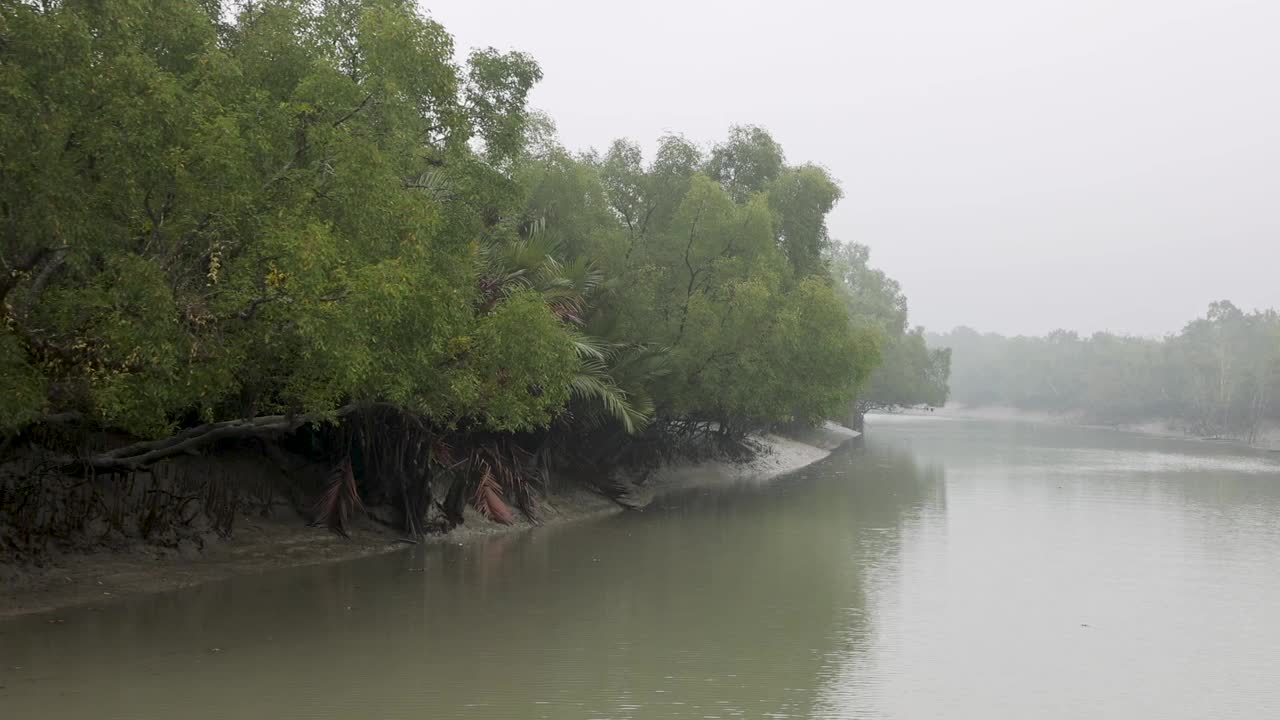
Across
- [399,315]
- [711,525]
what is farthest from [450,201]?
[711,525]

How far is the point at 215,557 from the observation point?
17469mm

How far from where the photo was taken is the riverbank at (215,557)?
14.6 m

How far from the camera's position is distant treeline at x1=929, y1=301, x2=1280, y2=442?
77000 mm

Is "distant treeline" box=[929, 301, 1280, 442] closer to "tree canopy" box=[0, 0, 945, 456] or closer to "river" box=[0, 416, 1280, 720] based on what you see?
"river" box=[0, 416, 1280, 720]

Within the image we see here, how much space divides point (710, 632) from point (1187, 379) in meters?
84.6

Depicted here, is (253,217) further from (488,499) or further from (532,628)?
(488,499)

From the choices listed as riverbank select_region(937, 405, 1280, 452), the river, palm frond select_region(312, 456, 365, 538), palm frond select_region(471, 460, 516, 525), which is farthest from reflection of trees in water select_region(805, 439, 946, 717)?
riverbank select_region(937, 405, 1280, 452)

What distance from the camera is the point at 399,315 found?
44.2 ft

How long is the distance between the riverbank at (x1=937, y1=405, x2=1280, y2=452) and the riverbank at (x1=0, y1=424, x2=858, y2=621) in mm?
59132

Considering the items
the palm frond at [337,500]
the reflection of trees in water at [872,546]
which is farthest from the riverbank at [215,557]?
the reflection of trees in water at [872,546]

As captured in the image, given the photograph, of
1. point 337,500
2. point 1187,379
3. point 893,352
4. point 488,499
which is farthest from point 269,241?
point 1187,379

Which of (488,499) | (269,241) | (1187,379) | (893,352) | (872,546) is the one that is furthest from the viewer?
(1187,379)

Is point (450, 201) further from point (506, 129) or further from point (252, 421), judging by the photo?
point (252, 421)

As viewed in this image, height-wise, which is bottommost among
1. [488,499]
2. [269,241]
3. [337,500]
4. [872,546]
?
[872,546]
